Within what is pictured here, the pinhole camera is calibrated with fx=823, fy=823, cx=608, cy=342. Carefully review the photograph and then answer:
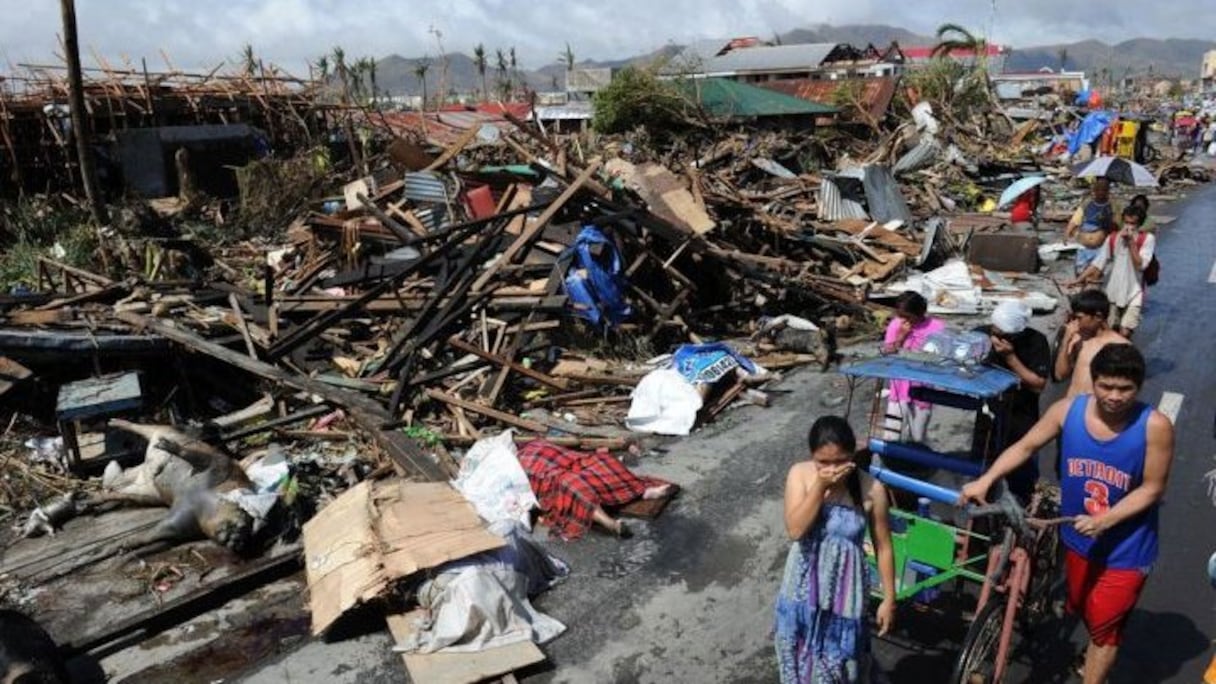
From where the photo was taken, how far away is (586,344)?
31.5 ft

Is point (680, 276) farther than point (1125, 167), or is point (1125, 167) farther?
point (1125, 167)

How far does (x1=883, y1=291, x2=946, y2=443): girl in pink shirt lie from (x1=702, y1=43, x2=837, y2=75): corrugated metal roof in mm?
43787

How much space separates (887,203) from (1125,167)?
525 centimetres

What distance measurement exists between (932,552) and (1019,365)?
1471 millimetres

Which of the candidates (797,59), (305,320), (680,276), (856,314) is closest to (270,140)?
(305,320)

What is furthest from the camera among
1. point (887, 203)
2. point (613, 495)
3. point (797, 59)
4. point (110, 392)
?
point (797, 59)

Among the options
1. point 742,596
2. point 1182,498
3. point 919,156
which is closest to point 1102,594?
point 742,596

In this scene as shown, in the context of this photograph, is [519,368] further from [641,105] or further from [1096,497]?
[641,105]

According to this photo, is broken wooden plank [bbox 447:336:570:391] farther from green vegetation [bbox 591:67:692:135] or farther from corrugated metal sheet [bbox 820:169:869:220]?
green vegetation [bbox 591:67:692:135]

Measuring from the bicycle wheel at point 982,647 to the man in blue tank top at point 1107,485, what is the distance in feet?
1.30

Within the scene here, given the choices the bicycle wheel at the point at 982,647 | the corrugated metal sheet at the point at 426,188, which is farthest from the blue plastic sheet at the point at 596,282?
the bicycle wheel at the point at 982,647

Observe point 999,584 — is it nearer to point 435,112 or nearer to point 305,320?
point 305,320

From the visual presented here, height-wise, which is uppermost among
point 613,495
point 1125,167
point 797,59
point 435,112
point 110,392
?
point 797,59

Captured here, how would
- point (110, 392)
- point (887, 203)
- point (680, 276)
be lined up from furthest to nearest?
1. point (887, 203)
2. point (680, 276)
3. point (110, 392)
